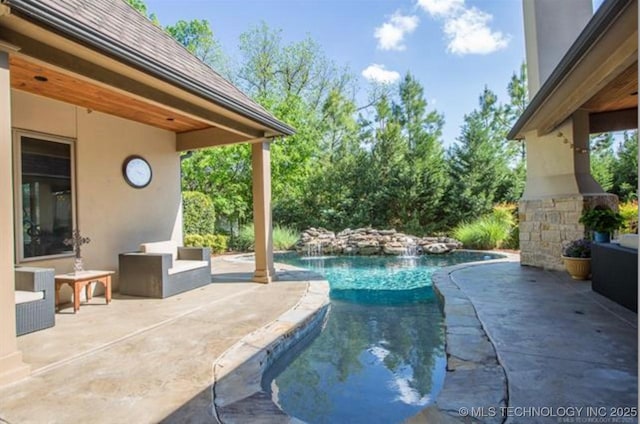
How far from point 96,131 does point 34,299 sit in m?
3.21

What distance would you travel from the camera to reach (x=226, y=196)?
49.2ft

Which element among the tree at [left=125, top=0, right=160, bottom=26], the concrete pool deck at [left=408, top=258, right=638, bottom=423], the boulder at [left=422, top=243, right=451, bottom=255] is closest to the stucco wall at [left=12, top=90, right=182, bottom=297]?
the concrete pool deck at [left=408, top=258, right=638, bottom=423]

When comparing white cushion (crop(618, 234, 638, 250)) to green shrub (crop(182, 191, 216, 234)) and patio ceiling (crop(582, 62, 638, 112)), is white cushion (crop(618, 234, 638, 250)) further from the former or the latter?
green shrub (crop(182, 191, 216, 234))

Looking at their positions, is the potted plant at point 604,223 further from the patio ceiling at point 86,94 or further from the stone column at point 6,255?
the stone column at point 6,255

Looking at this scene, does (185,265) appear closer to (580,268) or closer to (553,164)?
(580,268)

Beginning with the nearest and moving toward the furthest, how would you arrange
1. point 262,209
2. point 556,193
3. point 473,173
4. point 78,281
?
point 78,281 < point 262,209 < point 556,193 < point 473,173

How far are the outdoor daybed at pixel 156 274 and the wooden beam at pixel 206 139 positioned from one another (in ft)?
7.29

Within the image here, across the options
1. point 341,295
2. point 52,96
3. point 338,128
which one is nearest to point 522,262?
point 341,295

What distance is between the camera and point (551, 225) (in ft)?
25.1

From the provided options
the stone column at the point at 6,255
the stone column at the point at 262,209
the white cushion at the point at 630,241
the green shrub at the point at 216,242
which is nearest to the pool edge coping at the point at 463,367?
the white cushion at the point at 630,241

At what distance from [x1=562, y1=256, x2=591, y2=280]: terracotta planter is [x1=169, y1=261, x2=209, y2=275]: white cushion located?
6731 millimetres

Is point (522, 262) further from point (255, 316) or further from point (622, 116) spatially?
point (255, 316)

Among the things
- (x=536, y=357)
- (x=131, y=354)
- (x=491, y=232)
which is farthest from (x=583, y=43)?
(x=491, y=232)

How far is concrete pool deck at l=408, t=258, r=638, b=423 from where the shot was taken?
2404 millimetres
